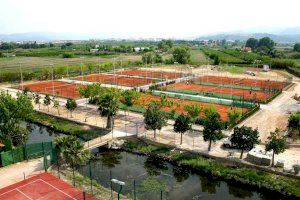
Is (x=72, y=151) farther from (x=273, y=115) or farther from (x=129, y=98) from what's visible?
(x=273, y=115)

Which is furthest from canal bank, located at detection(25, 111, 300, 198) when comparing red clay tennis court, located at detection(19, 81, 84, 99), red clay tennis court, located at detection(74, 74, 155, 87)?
red clay tennis court, located at detection(74, 74, 155, 87)

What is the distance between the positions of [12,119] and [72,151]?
33.8 ft

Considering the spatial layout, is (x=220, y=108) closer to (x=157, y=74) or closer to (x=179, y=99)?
(x=179, y=99)

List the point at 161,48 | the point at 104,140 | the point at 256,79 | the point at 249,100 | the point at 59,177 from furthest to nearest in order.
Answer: the point at 161,48 < the point at 256,79 < the point at 249,100 < the point at 104,140 < the point at 59,177

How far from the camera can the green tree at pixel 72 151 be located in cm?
3070

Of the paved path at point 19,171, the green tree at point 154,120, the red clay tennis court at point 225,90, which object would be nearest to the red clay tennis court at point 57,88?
the red clay tennis court at point 225,90

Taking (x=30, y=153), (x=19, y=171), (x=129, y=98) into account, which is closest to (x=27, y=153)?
(x=30, y=153)

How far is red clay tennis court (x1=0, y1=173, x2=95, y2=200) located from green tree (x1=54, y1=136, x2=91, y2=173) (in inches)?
79.0

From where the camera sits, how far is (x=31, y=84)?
78.4m

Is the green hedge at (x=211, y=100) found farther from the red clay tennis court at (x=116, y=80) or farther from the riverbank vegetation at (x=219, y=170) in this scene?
the riverbank vegetation at (x=219, y=170)

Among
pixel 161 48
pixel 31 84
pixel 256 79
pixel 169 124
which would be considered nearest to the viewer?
pixel 169 124

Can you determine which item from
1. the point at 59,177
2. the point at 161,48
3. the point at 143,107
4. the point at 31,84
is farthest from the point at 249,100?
the point at 161,48

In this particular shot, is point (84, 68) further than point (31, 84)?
Yes

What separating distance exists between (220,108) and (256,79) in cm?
3348
